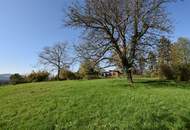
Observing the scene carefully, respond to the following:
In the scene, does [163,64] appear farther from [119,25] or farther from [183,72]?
[119,25]

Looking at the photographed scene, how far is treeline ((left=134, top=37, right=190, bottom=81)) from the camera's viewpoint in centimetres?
2195

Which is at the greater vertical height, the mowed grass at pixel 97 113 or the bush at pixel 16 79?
the bush at pixel 16 79

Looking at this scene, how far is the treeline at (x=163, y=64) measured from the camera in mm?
21953

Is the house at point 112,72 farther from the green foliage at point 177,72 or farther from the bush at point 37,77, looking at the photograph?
the bush at point 37,77

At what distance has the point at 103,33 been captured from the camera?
22.3 meters

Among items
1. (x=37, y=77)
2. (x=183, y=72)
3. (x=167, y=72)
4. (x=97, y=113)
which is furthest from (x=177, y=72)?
(x=37, y=77)

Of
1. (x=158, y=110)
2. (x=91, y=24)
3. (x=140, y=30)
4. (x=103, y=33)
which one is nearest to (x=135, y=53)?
(x=140, y=30)

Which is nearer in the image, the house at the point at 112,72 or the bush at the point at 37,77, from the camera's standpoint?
the house at the point at 112,72

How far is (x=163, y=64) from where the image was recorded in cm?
3155

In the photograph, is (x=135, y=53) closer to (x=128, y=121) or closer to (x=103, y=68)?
(x=103, y=68)

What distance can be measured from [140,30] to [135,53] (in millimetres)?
2384

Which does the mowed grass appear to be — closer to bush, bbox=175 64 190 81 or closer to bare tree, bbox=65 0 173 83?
bare tree, bbox=65 0 173 83

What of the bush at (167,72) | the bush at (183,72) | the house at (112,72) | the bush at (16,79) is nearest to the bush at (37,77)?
the bush at (16,79)

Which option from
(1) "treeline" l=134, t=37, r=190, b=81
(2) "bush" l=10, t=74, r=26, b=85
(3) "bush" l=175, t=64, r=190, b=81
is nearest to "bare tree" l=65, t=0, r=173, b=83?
(1) "treeline" l=134, t=37, r=190, b=81
